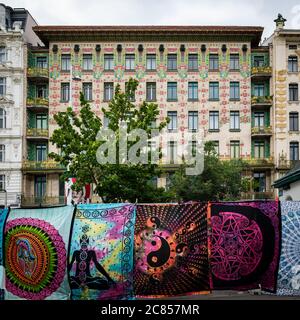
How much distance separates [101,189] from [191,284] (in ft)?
61.0

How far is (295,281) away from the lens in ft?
36.3

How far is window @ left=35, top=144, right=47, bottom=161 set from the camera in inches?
2000

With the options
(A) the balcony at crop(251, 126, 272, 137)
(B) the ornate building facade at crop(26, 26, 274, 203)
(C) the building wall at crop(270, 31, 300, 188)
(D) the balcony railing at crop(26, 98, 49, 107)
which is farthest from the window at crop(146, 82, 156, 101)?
(C) the building wall at crop(270, 31, 300, 188)

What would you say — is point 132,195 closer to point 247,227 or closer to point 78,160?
point 78,160

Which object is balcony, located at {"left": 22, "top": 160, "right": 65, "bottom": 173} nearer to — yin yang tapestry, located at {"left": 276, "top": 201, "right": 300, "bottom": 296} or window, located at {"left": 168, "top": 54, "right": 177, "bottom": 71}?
window, located at {"left": 168, "top": 54, "right": 177, "bottom": 71}

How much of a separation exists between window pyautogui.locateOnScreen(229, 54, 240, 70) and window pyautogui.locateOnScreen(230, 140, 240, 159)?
6659 millimetres

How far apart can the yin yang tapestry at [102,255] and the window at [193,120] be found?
4002cm

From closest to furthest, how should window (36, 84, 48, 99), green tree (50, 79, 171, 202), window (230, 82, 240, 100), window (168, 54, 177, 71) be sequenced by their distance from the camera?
1. green tree (50, 79, 171, 202)
2. window (230, 82, 240, 100)
3. window (168, 54, 177, 71)
4. window (36, 84, 48, 99)

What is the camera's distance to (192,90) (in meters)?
51.1

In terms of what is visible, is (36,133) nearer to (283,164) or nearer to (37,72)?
(37,72)

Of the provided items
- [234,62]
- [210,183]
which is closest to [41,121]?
[234,62]

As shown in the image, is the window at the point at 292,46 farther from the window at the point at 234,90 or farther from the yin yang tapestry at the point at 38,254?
the yin yang tapestry at the point at 38,254
